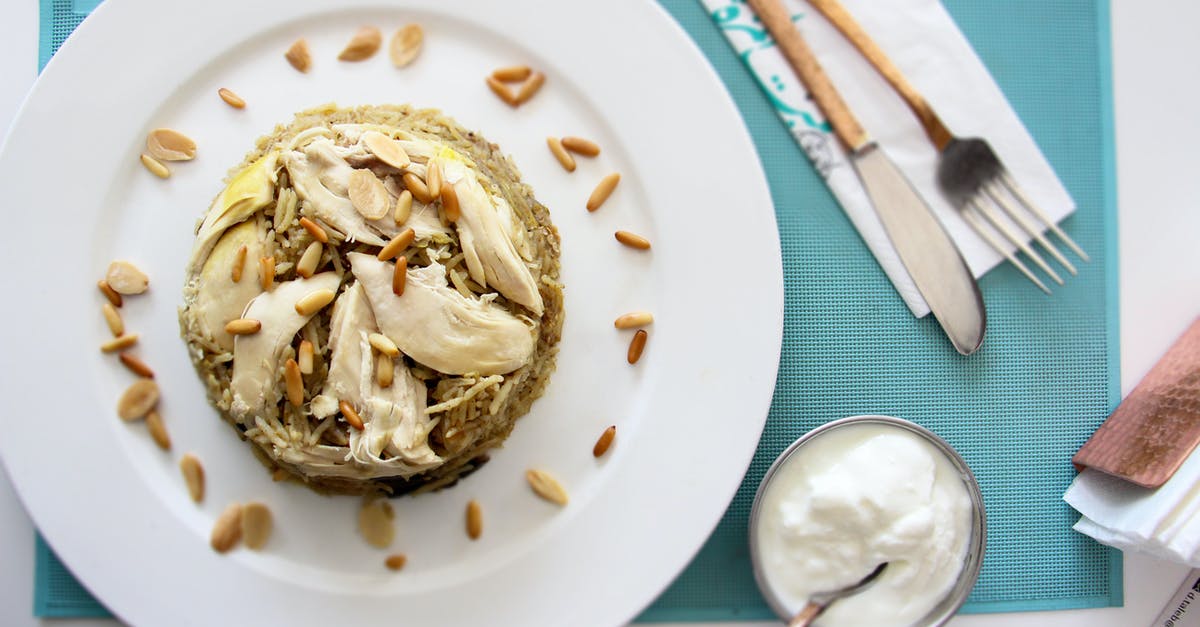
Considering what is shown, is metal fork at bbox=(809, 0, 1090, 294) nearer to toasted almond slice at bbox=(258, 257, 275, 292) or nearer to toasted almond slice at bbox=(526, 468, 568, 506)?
toasted almond slice at bbox=(526, 468, 568, 506)

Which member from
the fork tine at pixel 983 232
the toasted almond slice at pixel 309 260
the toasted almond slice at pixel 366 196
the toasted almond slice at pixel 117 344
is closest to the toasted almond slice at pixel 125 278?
the toasted almond slice at pixel 117 344

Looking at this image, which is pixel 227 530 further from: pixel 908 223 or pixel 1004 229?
pixel 1004 229

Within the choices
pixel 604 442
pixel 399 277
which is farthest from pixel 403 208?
pixel 604 442

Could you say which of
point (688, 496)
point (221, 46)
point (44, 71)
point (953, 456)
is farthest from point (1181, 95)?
point (44, 71)

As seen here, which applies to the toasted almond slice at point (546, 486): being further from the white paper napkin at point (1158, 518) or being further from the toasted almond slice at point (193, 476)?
the white paper napkin at point (1158, 518)

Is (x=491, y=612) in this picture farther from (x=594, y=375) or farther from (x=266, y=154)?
(x=266, y=154)

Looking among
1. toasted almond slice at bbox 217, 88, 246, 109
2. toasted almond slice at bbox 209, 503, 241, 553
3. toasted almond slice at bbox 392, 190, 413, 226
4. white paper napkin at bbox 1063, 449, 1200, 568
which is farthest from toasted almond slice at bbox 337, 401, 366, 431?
white paper napkin at bbox 1063, 449, 1200, 568
